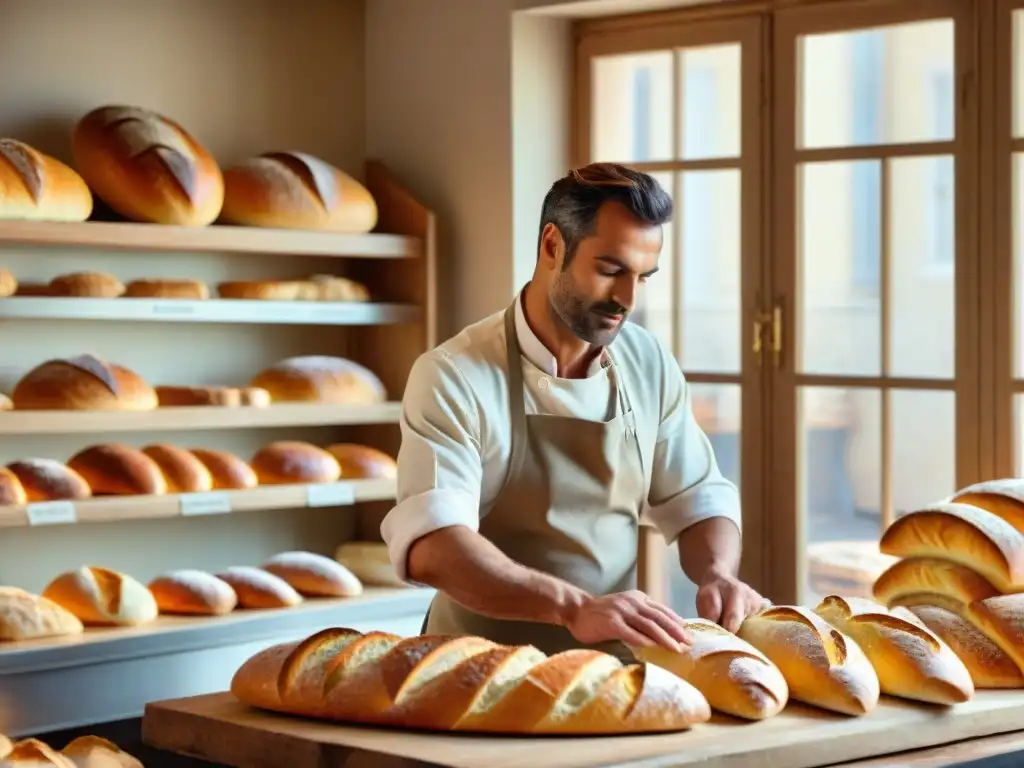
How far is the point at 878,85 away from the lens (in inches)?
142

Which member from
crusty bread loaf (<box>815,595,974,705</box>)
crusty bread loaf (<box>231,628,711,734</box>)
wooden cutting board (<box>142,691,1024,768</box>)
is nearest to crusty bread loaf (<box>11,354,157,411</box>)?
wooden cutting board (<box>142,691,1024,768</box>)

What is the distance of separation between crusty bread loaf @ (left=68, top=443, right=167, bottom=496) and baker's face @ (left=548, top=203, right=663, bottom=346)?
4.76 ft

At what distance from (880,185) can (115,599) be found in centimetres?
185

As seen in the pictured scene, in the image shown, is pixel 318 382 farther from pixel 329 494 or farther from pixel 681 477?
pixel 681 477

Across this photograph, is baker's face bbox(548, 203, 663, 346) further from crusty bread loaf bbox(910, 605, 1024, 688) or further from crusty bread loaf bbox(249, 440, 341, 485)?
Answer: crusty bread loaf bbox(249, 440, 341, 485)

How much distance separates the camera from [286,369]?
403cm

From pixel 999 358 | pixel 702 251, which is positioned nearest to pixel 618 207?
pixel 999 358

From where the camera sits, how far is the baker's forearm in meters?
2.27

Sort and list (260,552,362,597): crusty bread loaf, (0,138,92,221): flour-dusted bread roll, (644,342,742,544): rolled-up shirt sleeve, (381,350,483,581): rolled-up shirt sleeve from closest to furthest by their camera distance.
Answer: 1. (381,350,483,581): rolled-up shirt sleeve
2. (644,342,742,544): rolled-up shirt sleeve
3. (0,138,92,221): flour-dusted bread roll
4. (260,552,362,597): crusty bread loaf

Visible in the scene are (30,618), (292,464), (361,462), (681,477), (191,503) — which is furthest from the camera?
(361,462)

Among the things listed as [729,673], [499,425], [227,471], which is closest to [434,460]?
[499,425]

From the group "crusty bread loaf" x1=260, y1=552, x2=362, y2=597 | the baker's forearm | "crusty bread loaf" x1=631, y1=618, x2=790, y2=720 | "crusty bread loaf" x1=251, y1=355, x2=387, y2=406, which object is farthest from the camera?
"crusty bread loaf" x1=251, y1=355, x2=387, y2=406

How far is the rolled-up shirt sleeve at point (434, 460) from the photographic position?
240 cm

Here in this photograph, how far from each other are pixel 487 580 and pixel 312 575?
5.25ft
